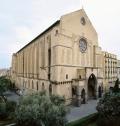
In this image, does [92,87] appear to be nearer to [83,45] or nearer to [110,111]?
[83,45]

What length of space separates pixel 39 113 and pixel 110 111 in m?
7.98

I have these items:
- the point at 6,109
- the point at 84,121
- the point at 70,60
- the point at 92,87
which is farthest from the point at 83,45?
the point at 6,109

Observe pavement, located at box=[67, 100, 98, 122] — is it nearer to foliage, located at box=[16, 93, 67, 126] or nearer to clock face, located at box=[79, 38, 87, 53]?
foliage, located at box=[16, 93, 67, 126]

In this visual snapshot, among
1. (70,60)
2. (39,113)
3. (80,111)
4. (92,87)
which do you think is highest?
(70,60)

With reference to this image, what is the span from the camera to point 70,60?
35.8m

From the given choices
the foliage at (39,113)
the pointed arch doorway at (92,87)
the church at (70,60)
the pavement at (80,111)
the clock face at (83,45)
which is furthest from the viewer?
the pointed arch doorway at (92,87)

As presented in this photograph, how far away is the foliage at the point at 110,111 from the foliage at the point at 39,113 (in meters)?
4.86

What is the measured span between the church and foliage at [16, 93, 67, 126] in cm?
1181

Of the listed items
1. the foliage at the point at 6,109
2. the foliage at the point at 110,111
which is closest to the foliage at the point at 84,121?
the foliage at the point at 110,111

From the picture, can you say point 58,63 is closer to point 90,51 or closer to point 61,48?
point 61,48

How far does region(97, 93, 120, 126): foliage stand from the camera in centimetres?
2027

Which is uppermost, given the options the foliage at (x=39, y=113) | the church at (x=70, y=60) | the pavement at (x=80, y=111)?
the church at (x=70, y=60)

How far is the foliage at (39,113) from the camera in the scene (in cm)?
1739

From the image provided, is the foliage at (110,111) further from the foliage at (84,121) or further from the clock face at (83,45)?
the clock face at (83,45)
